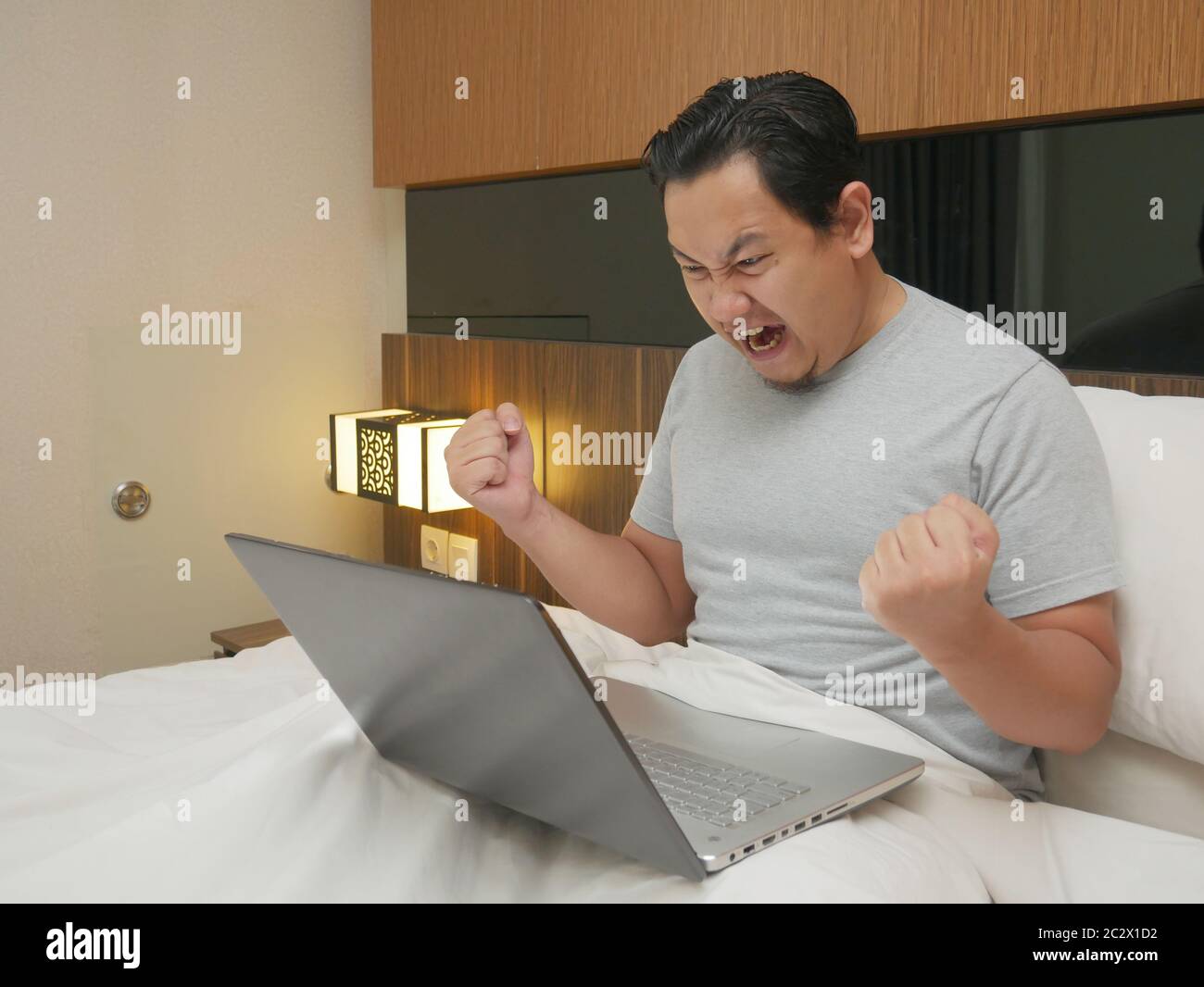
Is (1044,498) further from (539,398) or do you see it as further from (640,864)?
(539,398)

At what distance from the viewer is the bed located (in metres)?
0.84

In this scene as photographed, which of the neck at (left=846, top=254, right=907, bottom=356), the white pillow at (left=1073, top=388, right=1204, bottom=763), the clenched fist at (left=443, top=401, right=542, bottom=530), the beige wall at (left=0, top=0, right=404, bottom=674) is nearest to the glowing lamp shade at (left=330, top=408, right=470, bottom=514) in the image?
the beige wall at (left=0, top=0, right=404, bottom=674)

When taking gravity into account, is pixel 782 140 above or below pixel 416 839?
above

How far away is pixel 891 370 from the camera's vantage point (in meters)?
1.19

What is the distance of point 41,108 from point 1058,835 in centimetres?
205

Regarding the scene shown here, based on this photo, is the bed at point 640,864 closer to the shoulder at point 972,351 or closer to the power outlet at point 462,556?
the shoulder at point 972,351

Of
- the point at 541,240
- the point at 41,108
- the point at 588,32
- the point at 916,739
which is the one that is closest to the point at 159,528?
the point at 41,108

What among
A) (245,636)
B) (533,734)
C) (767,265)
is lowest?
(245,636)

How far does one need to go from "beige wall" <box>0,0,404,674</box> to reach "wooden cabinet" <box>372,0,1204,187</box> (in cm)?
18

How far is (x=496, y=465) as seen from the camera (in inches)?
48.9

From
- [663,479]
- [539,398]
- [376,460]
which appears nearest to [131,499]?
[376,460]

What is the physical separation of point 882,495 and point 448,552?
139 centimetres

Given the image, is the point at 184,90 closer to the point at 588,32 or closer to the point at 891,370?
the point at 588,32

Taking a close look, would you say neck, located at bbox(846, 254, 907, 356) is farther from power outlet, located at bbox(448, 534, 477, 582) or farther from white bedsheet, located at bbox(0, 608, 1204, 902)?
power outlet, located at bbox(448, 534, 477, 582)
